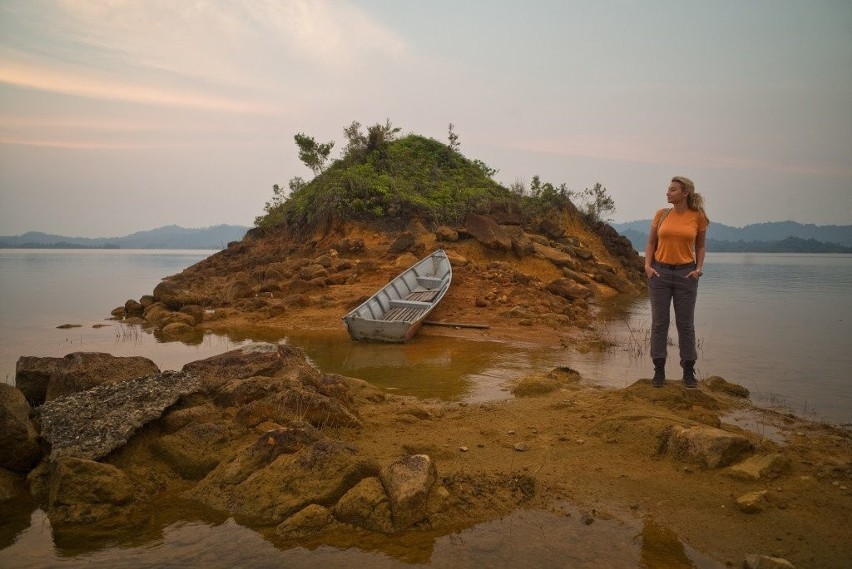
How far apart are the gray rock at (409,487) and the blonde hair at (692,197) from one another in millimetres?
3810

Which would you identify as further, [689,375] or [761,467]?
[689,375]

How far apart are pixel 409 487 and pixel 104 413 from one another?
2.81m

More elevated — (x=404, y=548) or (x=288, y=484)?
(x=288, y=484)

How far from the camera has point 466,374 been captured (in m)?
8.26

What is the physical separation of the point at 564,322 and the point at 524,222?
38.5 feet

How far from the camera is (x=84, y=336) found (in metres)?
12.6

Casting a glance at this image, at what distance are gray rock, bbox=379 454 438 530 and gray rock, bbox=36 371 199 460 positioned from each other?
86.5 inches

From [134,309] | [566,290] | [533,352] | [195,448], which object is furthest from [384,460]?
[134,309]

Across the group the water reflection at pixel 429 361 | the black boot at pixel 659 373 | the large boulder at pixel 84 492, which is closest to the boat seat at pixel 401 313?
the water reflection at pixel 429 361

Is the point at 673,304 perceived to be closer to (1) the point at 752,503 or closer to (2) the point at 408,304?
(1) the point at 752,503

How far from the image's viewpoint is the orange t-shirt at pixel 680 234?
5680 millimetres

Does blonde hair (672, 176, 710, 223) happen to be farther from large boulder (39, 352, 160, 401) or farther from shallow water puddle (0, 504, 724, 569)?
large boulder (39, 352, 160, 401)

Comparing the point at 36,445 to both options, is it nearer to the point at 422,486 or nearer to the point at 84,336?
the point at 422,486

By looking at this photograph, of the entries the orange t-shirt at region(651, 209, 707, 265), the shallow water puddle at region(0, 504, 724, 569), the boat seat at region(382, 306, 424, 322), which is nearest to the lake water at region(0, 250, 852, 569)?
the shallow water puddle at region(0, 504, 724, 569)
